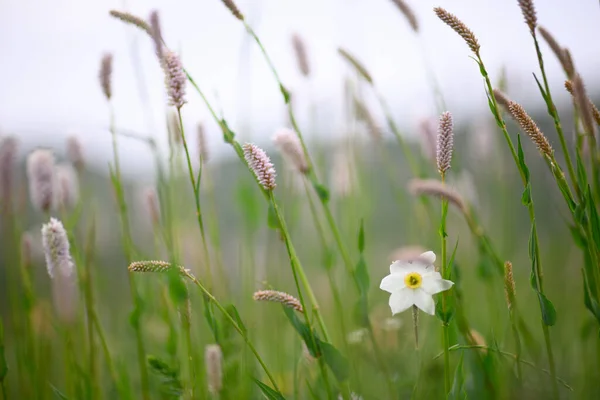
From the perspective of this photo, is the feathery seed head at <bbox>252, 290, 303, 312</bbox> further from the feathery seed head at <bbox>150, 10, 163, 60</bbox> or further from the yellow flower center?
the feathery seed head at <bbox>150, 10, 163, 60</bbox>

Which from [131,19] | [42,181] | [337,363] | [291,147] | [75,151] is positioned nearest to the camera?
[337,363]

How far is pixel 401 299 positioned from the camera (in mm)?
895

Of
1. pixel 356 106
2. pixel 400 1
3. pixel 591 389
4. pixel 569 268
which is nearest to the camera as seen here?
pixel 591 389

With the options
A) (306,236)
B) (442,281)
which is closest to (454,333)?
(442,281)

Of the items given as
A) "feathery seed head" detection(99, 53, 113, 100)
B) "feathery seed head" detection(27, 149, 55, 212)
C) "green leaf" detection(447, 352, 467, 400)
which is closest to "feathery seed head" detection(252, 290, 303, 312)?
"green leaf" detection(447, 352, 467, 400)

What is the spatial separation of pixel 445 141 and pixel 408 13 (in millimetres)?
730

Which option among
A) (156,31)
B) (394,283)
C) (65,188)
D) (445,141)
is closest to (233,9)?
(156,31)

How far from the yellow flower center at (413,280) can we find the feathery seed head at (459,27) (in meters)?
0.39

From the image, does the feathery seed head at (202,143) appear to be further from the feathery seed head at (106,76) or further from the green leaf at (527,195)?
the green leaf at (527,195)

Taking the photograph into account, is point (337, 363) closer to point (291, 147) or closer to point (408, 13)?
point (291, 147)

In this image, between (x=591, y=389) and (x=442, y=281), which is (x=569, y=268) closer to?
(x=591, y=389)

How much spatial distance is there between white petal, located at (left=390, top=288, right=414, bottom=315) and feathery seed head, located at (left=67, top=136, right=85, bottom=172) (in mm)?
1109

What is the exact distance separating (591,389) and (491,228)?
178cm

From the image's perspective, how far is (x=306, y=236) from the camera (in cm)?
297
